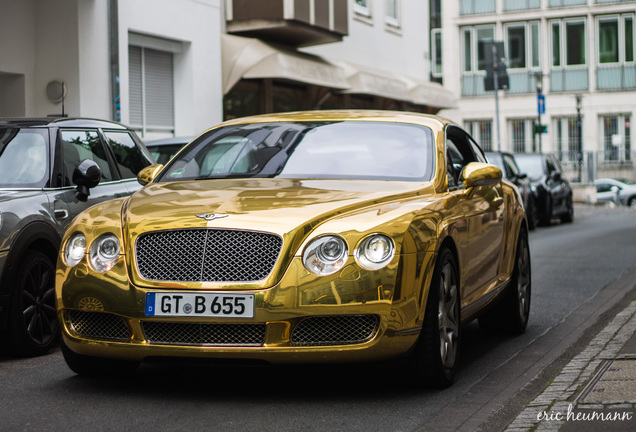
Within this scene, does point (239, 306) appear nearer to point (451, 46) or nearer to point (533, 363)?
point (533, 363)

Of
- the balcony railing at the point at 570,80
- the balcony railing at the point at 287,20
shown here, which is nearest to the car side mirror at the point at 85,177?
the balcony railing at the point at 287,20

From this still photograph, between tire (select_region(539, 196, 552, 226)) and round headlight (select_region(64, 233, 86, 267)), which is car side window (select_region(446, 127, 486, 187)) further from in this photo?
tire (select_region(539, 196, 552, 226))

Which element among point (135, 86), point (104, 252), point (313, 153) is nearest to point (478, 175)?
point (313, 153)

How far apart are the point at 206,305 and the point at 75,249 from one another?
3.01ft

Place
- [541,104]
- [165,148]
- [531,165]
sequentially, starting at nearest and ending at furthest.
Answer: [165,148] < [531,165] < [541,104]

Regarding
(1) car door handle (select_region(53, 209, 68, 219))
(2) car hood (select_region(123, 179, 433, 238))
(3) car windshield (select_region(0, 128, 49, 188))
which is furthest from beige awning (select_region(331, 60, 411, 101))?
(2) car hood (select_region(123, 179, 433, 238))

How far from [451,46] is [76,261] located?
50917 mm

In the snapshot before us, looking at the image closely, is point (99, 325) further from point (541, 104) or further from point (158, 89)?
point (541, 104)

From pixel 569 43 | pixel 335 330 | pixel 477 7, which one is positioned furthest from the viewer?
pixel 477 7

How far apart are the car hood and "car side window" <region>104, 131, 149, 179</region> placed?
8.90ft

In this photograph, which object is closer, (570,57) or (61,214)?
(61,214)

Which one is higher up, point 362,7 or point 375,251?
point 362,7

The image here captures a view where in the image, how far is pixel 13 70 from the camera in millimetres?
17641

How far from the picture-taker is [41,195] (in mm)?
7836
